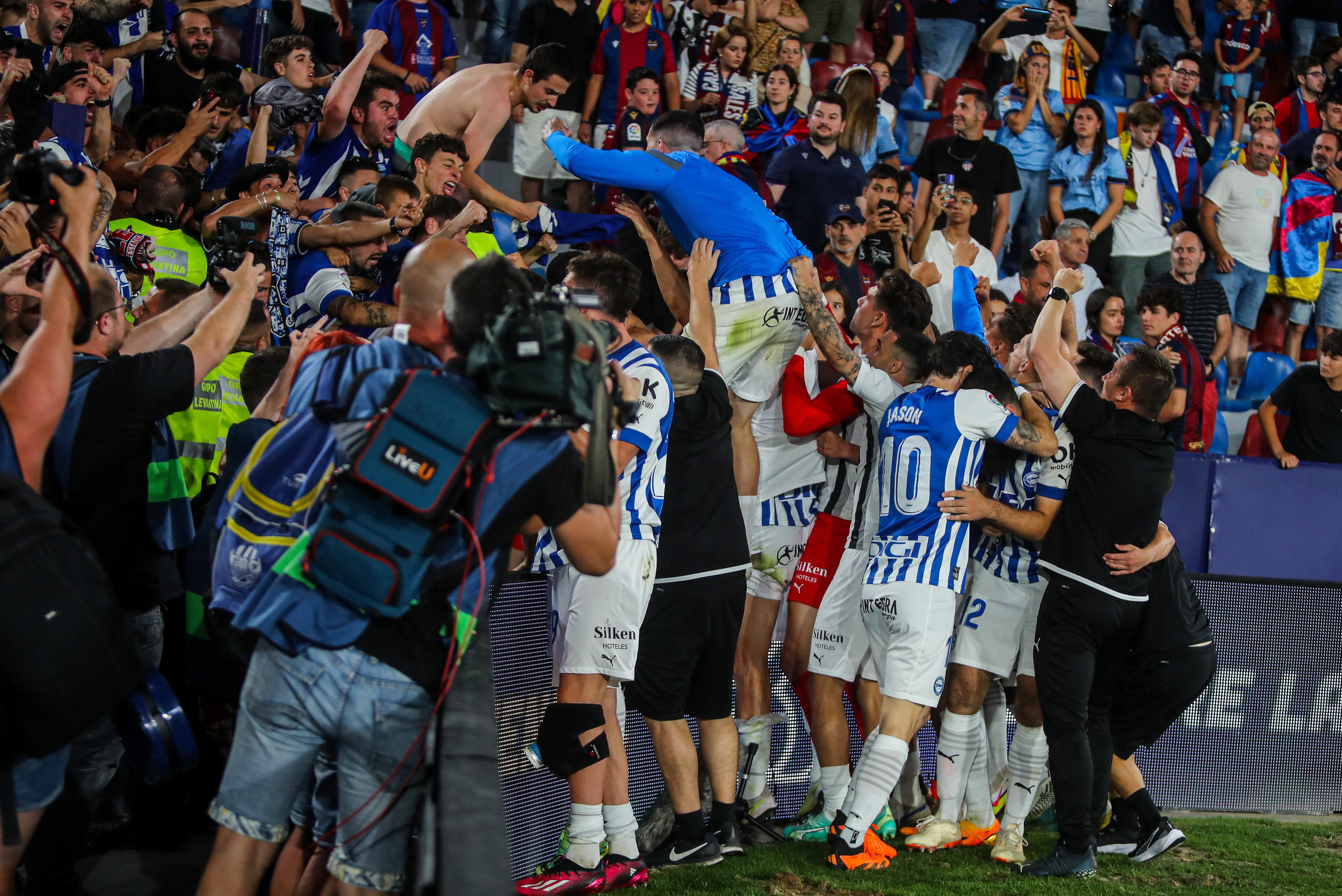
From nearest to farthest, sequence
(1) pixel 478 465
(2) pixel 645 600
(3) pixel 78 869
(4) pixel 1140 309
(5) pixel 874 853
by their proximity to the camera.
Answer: (1) pixel 478 465
(3) pixel 78 869
(2) pixel 645 600
(5) pixel 874 853
(4) pixel 1140 309

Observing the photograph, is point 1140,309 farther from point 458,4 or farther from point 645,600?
point 458,4

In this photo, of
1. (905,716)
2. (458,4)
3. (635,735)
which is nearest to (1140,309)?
(905,716)

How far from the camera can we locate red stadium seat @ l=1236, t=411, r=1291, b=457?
9.22 meters

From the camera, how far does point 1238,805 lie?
7.13 metres

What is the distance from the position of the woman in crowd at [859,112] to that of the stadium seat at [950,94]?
235 centimetres

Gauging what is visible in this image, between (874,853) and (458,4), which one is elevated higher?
(458,4)

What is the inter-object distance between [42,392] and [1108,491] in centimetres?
436

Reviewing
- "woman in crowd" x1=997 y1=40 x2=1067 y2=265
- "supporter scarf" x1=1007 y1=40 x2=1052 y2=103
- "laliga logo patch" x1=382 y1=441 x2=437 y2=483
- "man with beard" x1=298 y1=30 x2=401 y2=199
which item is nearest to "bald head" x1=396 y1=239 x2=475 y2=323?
"laliga logo patch" x1=382 y1=441 x2=437 y2=483

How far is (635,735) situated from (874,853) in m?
1.17

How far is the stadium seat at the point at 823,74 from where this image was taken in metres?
11.1

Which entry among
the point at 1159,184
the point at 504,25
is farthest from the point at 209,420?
the point at 1159,184

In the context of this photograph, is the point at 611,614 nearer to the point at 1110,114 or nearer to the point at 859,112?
the point at 859,112

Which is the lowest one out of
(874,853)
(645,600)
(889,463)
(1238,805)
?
(1238,805)

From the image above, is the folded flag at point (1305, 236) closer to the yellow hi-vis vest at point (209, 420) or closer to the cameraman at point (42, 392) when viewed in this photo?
the yellow hi-vis vest at point (209, 420)
